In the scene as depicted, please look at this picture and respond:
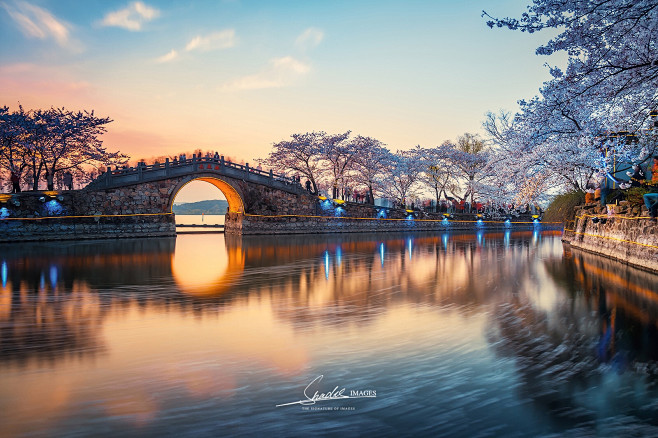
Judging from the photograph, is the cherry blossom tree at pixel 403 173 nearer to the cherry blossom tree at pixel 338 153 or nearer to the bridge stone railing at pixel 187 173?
the cherry blossom tree at pixel 338 153

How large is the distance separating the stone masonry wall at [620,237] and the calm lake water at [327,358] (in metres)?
2.65

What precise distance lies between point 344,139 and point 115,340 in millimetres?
43108

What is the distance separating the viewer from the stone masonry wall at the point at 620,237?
13.6m

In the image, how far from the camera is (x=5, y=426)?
3598mm

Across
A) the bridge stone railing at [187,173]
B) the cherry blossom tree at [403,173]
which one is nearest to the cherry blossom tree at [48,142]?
the bridge stone railing at [187,173]

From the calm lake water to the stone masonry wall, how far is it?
105 inches

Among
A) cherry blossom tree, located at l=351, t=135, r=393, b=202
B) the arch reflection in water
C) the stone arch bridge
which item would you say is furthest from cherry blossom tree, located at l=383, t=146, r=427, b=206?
the arch reflection in water

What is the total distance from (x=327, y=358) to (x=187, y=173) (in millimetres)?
30282

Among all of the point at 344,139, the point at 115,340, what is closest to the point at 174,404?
the point at 115,340

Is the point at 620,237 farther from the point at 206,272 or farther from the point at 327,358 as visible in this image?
the point at 327,358

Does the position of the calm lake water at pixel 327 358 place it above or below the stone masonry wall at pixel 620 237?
below

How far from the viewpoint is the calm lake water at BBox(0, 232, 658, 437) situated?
12.3ft
